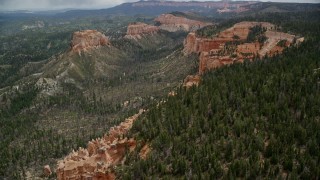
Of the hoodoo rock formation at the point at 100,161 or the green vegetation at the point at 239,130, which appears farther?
the hoodoo rock formation at the point at 100,161

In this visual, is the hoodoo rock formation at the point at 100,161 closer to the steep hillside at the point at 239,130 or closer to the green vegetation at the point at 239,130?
the green vegetation at the point at 239,130

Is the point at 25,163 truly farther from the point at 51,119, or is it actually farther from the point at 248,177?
the point at 248,177

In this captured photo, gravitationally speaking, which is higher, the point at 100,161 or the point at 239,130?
the point at 239,130

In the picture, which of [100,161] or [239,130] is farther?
[100,161]

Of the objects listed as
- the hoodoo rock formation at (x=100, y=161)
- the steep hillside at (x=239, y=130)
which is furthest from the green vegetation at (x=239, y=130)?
the hoodoo rock formation at (x=100, y=161)

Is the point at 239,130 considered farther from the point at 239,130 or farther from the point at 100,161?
the point at 100,161

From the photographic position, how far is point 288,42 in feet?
573

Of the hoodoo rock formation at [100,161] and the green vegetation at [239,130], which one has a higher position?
the green vegetation at [239,130]

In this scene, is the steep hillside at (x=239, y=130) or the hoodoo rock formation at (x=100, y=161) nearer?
the steep hillside at (x=239, y=130)

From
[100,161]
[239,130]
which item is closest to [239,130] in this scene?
[239,130]

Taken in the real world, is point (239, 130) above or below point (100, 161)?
above

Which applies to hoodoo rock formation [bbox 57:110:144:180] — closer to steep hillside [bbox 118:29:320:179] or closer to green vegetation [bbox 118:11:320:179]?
green vegetation [bbox 118:11:320:179]

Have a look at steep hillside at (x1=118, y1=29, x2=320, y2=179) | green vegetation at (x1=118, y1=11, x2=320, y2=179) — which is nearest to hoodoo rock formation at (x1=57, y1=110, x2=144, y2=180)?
green vegetation at (x1=118, y1=11, x2=320, y2=179)

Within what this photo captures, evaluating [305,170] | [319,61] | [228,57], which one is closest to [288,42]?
[228,57]
